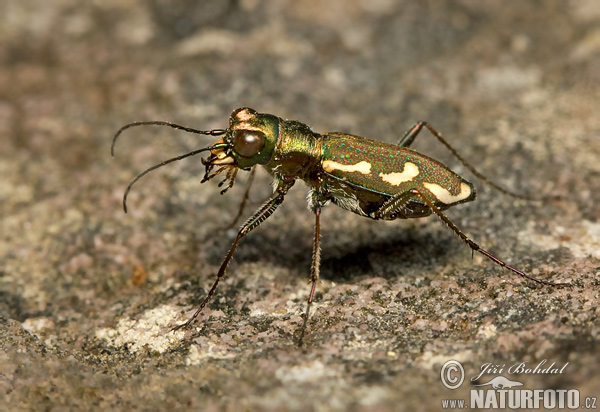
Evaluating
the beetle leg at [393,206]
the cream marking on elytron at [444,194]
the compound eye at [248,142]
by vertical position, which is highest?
the compound eye at [248,142]

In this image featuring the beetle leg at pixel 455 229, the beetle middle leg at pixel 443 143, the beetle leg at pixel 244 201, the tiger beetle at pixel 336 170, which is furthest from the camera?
the beetle leg at pixel 244 201

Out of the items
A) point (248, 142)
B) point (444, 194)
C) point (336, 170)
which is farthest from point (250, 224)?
point (444, 194)

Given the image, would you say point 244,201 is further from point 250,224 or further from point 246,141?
point 246,141

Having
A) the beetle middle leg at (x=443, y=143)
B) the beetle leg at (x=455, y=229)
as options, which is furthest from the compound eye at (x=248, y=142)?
the beetle middle leg at (x=443, y=143)

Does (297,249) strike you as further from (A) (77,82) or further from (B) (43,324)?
(A) (77,82)

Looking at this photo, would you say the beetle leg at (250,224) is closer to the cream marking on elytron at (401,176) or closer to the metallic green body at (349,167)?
the metallic green body at (349,167)

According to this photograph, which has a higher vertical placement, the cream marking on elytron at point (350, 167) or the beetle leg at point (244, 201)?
the beetle leg at point (244, 201)

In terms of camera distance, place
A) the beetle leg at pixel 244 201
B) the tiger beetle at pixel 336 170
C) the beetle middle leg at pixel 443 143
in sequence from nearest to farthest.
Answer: the tiger beetle at pixel 336 170
the beetle middle leg at pixel 443 143
the beetle leg at pixel 244 201

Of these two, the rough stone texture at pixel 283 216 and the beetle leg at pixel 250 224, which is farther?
the beetle leg at pixel 250 224
